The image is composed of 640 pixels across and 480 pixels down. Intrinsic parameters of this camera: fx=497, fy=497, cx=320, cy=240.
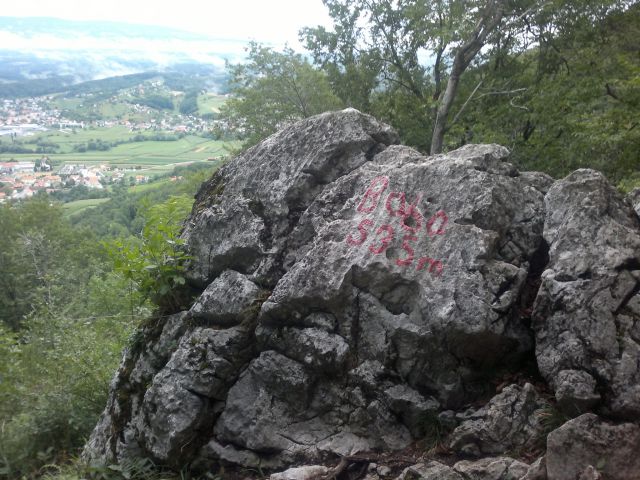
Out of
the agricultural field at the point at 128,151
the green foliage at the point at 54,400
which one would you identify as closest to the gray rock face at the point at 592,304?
the green foliage at the point at 54,400

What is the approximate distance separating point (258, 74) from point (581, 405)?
2619cm

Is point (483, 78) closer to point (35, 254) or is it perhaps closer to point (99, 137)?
point (35, 254)

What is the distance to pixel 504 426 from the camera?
5.12m

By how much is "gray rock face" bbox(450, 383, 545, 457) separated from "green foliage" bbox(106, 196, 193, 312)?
173 inches

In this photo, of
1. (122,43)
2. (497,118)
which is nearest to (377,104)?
(497,118)

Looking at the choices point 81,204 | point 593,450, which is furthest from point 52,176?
point 593,450

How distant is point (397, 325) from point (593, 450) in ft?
7.40

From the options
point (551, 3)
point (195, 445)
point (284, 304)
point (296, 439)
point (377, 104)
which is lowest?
point (195, 445)

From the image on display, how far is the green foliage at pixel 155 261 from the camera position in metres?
7.38

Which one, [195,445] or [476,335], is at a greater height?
[476,335]

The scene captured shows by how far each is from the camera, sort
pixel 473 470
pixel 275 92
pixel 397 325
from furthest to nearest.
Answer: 1. pixel 275 92
2. pixel 397 325
3. pixel 473 470

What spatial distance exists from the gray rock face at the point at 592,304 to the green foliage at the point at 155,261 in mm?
4972

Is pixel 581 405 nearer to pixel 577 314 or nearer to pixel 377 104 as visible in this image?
pixel 577 314

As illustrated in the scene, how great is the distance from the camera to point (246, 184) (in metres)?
8.09
